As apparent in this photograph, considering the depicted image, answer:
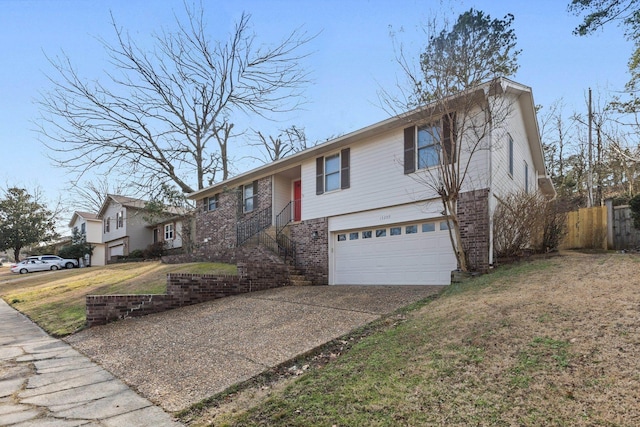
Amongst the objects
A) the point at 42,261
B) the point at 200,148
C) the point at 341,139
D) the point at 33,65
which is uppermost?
the point at 33,65

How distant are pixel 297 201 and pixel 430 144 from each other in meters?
7.21

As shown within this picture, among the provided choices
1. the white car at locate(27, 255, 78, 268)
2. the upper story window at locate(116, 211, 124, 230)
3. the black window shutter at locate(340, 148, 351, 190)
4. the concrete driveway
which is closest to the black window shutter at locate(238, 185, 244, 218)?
the black window shutter at locate(340, 148, 351, 190)

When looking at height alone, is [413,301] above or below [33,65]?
below

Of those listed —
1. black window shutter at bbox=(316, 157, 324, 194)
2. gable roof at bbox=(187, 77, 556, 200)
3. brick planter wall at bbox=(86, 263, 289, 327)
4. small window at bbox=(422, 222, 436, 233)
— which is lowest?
brick planter wall at bbox=(86, 263, 289, 327)

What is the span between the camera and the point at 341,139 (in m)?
12.8

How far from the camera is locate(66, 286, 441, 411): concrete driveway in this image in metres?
4.87

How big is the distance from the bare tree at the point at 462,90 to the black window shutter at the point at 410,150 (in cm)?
102

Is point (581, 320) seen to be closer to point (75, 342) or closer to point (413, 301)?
point (413, 301)

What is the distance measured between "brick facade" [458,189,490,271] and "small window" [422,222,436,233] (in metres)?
0.91

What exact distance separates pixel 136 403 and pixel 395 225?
28.3 feet

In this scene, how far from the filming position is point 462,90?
949cm

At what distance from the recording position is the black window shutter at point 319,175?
13.9 meters

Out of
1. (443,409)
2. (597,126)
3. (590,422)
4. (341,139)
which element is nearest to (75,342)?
(443,409)

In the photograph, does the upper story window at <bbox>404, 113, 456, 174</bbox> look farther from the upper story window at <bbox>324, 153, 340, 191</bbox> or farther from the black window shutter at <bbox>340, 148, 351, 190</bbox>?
the upper story window at <bbox>324, 153, 340, 191</bbox>
